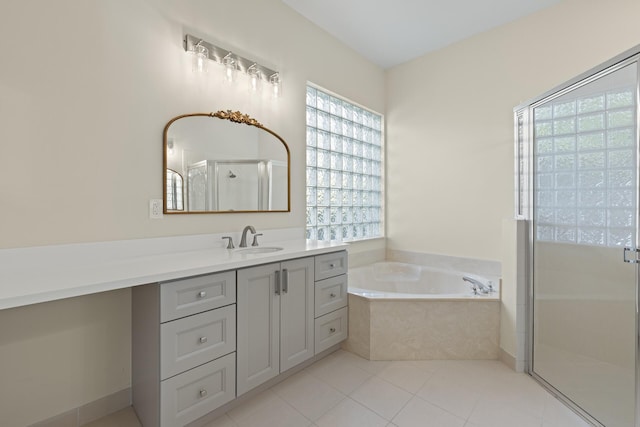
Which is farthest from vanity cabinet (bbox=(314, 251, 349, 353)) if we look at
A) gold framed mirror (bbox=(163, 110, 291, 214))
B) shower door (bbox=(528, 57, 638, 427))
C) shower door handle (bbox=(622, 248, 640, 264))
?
shower door handle (bbox=(622, 248, 640, 264))

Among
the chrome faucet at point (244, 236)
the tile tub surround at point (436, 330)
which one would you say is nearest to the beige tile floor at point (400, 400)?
the tile tub surround at point (436, 330)

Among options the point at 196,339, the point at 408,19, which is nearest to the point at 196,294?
the point at 196,339

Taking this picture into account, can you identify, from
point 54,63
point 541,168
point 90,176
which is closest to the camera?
point 54,63

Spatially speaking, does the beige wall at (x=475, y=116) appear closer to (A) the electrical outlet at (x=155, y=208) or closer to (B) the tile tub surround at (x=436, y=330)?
(B) the tile tub surround at (x=436, y=330)

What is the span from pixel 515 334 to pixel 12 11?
3.25 m

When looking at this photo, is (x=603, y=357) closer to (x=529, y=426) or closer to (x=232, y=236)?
(x=529, y=426)

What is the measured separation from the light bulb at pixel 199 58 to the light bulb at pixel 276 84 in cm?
51

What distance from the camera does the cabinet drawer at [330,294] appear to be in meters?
2.05

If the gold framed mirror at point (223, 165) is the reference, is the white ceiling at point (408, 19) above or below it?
above

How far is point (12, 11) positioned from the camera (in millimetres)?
1334

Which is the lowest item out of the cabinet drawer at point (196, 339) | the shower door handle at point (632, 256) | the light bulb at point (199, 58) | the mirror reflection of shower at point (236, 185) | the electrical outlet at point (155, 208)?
the cabinet drawer at point (196, 339)

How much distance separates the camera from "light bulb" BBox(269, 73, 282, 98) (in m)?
2.35

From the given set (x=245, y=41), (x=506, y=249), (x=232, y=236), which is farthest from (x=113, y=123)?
A: (x=506, y=249)

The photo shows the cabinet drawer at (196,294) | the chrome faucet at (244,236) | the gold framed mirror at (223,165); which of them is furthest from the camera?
the chrome faucet at (244,236)
